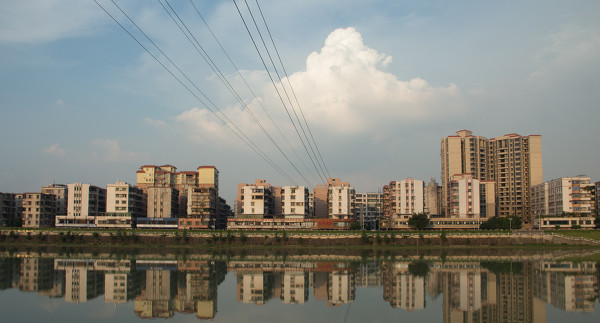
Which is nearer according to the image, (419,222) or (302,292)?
(302,292)

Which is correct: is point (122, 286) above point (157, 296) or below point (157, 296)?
below

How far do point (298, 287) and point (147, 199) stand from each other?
76809 mm

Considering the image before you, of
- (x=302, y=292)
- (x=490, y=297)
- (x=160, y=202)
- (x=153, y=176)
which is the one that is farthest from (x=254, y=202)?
(x=490, y=297)

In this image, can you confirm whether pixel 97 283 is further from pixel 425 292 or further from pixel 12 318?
pixel 425 292

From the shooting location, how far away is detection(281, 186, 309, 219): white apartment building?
9994 centimetres

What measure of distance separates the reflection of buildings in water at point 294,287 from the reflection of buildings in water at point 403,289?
4.94m

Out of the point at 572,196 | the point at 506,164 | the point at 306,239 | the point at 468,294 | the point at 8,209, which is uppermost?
the point at 506,164

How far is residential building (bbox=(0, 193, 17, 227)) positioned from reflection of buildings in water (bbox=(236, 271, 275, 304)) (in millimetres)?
90035

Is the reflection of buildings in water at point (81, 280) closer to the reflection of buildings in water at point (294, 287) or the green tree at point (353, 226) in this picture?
the reflection of buildings in water at point (294, 287)

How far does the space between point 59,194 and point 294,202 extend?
56.9 m

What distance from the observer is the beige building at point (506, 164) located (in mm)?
112588

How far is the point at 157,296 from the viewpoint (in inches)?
1152

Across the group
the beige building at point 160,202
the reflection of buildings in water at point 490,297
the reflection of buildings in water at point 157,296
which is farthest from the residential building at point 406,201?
the reflection of buildings in water at point 157,296

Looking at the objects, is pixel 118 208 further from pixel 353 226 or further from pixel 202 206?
pixel 353 226
